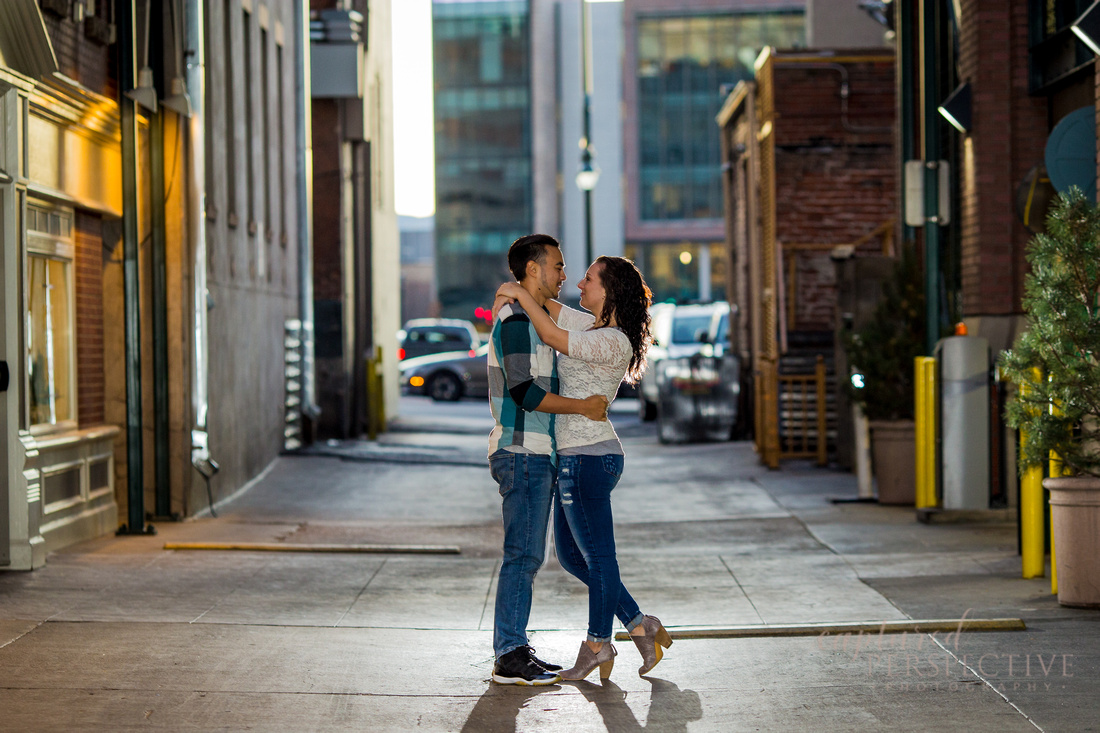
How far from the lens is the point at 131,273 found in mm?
9961

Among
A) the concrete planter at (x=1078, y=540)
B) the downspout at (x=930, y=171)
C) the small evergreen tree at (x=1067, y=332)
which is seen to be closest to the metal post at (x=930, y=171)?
the downspout at (x=930, y=171)

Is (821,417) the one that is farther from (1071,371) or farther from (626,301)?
(626,301)

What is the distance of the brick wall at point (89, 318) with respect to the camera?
10094 millimetres

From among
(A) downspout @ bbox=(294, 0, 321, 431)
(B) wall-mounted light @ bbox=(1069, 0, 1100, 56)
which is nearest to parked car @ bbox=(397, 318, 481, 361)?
(A) downspout @ bbox=(294, 0, 321, 431)

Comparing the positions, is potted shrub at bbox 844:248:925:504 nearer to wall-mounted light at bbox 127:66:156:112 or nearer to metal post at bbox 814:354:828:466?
metal post at bbox 814:354:828:466

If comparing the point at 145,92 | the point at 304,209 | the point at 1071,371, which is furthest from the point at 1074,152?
the point at 304,209

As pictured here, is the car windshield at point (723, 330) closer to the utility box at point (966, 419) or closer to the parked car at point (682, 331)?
the parked car at point (682, 331)

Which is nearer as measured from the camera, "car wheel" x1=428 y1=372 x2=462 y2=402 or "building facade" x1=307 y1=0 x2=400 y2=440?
"building facade" x1=307 y1=0 x2=400 y2=440

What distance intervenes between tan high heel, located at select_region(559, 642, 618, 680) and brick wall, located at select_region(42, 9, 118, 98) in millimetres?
5636

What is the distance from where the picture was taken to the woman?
5.52 metres

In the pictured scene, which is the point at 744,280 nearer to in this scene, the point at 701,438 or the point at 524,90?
the point at 701,438

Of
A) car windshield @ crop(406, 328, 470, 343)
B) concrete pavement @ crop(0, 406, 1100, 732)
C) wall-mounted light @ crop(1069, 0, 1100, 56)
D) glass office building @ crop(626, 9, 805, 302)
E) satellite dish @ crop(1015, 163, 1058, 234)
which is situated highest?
glass office building @ crop(626, 9, 805, 302)

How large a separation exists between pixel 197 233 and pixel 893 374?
6.32 meters

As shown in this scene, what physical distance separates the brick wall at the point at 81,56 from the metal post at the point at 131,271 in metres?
0.20
